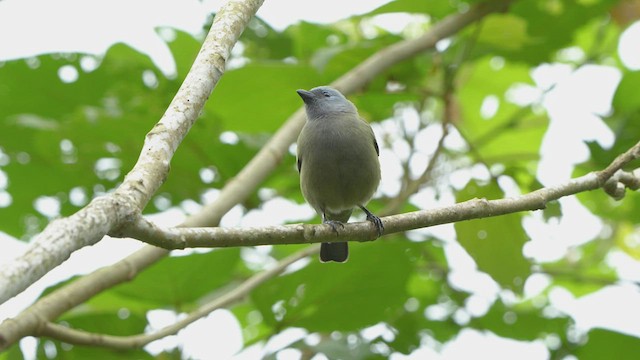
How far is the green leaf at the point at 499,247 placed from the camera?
4129mm

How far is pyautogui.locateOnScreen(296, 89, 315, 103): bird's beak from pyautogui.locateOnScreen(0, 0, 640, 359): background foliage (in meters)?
0.09

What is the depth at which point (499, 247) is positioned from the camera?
13.7 feet

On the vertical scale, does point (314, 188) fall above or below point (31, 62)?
below

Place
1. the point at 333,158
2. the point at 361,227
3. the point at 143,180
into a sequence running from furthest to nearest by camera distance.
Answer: the point at 333,158
the point at 361,227
the point at 143,180

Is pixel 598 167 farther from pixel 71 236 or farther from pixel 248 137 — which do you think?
pixel 71 236

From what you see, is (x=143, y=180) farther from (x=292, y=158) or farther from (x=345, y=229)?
(x=292, y=158)

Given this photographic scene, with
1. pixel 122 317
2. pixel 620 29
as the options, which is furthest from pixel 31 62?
pixel 620 29

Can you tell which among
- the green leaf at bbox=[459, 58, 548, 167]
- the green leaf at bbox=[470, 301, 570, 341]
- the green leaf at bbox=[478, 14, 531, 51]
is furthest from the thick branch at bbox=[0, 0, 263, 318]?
the green leaf at bbox=[459, 58, 548, 167]

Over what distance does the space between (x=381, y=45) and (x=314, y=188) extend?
891mm

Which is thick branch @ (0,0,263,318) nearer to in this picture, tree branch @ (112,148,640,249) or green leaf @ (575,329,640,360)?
tree branch @ (112,148,640,249)

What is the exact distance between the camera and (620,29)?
17.2 feet

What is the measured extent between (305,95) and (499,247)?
1.35m

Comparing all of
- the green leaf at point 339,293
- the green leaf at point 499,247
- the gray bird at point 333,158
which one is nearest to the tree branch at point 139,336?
the green leaf at point 339,293

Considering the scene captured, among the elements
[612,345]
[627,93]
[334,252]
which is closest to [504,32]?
[627,93]
